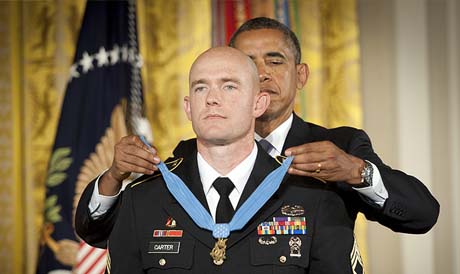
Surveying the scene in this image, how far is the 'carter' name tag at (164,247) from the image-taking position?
193cm

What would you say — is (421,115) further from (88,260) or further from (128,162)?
(128,162)

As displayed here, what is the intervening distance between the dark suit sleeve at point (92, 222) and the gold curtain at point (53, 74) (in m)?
1.71

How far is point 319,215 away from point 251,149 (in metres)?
0.23

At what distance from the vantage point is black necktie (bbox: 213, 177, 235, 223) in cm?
195

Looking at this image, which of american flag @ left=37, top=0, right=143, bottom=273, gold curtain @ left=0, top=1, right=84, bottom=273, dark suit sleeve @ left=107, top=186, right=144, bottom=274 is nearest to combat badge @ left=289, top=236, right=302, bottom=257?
dark suit sleeve @ left=107, top=186, right=144, bottom=274

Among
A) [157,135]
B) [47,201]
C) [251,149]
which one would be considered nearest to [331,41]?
[157,135]

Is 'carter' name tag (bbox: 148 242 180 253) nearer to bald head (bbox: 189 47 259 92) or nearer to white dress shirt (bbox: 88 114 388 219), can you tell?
white dress shirt (bbox: 88 114 388 219)

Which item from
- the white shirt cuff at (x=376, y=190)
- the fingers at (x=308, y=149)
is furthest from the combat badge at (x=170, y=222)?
the white shirt cuff at (x=376, y=190)

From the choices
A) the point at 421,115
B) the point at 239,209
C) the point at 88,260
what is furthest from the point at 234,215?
the point at 421,115

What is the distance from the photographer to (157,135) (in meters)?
4.01

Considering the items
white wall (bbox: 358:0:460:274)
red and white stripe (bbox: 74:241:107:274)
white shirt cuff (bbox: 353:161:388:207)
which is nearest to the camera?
white shirt cuff (bbox: 353:161:388:207)

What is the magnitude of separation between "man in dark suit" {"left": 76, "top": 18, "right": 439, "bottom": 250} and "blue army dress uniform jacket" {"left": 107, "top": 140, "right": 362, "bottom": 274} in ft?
0.24

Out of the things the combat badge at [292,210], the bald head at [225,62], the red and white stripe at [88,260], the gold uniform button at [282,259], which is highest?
the bald head at [225,62]

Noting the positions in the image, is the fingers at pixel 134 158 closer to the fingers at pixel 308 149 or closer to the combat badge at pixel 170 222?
the combat badge at pixel 170 222
